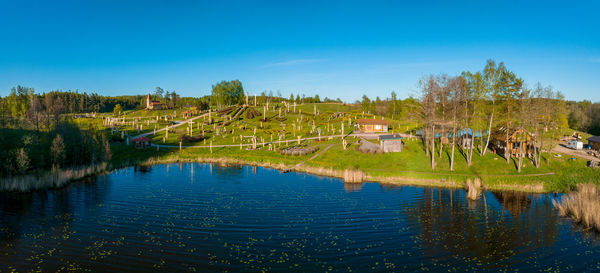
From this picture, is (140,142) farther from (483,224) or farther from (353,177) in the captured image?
(483,224)

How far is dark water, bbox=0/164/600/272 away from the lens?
21250mm

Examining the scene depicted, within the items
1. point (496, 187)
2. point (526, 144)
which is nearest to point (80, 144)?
point (496, 187)

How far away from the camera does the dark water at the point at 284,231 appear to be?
Answer: 2125cm

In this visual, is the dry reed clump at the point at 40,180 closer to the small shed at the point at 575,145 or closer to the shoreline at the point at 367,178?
the shoreline at the point at 367,178

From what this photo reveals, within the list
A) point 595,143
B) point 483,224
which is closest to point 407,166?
point 483,224

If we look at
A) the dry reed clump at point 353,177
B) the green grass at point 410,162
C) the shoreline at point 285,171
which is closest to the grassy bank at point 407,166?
the green grass at point 410,162

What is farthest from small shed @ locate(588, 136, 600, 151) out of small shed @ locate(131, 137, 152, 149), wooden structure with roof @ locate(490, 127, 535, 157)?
small shed @ locate(131, 137, 152, 149)

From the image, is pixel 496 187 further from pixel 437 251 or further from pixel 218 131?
pixel 218 131

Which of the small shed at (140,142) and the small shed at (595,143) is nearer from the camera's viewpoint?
the small shed at (595,143)

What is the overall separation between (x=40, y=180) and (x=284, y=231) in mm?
34356

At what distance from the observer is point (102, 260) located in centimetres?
2103

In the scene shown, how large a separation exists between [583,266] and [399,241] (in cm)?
1157

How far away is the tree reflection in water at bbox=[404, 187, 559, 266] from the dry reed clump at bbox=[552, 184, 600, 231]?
1233mm

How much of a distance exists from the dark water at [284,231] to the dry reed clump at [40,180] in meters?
1.60
